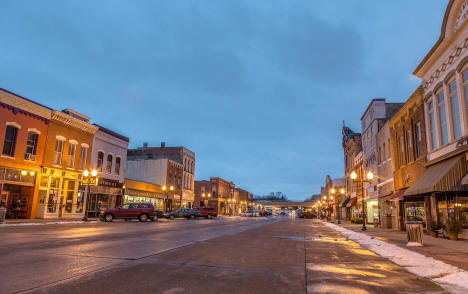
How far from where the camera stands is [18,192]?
97.0 feet

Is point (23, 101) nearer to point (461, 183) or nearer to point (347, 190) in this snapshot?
point (461, 183)

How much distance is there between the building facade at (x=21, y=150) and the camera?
88.2 feet

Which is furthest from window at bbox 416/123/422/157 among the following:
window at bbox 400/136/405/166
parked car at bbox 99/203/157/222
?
parked car at bbox 99/203/157/222

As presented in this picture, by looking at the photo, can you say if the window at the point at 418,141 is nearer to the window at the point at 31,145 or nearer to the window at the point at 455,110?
the window at the point at 455,110

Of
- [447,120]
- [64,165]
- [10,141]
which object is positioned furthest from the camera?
[64,165]

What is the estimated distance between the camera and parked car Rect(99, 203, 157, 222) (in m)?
30.2

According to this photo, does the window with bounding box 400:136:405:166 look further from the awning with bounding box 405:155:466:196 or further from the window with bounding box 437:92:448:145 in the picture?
the awning with bounding box 405:155:466:196

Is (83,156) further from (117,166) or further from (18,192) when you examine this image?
(18,192)

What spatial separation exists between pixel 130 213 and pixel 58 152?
9.19 meters

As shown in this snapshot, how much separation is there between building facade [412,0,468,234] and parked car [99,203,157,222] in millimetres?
22469

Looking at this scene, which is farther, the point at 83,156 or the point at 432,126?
the point at 83,156

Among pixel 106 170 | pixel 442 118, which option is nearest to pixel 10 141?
pixel 106 170

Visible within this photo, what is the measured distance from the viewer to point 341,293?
5.59 metres

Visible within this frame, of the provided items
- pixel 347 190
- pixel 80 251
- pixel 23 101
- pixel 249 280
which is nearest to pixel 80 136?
pixel 23 101
